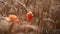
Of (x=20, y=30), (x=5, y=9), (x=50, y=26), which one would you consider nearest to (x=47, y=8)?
(x=50, y=26)

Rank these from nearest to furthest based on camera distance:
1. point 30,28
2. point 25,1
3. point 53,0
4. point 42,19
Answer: point 30,28 → point 42,19 → point 25,1 → point 53,0

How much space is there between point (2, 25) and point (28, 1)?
1.24m

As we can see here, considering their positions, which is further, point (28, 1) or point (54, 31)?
point (28, 1)

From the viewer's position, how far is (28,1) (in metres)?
2.16

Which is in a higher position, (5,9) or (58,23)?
(5,9)

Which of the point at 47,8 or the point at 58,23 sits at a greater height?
the point at 47,8

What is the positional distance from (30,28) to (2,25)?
14 cm

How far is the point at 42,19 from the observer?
165 cm

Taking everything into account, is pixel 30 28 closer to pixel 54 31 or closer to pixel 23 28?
pixel 23 28

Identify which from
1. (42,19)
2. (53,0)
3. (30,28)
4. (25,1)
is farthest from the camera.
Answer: (53,0)

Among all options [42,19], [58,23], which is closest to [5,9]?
[42,19]

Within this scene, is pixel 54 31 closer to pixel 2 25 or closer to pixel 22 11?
pixel 22 11

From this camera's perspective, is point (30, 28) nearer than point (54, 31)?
Yes

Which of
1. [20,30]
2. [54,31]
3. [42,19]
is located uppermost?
[20,30]
